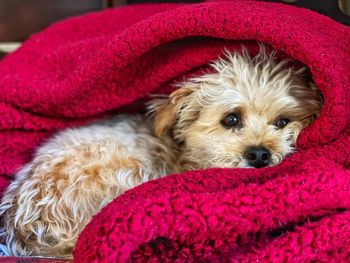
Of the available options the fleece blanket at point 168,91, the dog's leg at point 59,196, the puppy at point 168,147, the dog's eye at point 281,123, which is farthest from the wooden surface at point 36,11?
the dog's eye at point 281,123

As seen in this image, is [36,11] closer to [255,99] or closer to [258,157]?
[255,99]

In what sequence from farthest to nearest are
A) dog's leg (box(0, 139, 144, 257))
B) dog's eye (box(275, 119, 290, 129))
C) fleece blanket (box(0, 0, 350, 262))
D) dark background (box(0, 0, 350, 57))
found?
dark background (box(0, 0, 350, 57)) → dog's eye (box(275, 119, 290, 129)) → dog's leg (box(0, 139, 144, 257)) → fleece blanket (box(0, 0, 350, 262))

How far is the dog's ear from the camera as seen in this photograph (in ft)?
5.22

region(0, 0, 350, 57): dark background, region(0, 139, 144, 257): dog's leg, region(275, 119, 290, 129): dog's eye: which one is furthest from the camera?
region(0, 0, 350, 57): dark background

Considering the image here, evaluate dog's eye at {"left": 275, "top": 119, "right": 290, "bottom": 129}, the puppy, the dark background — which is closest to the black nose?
the puppy

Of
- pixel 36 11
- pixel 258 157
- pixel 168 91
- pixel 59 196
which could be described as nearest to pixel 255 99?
pixel 258 157

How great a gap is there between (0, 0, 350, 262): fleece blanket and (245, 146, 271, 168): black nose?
0.29 feet

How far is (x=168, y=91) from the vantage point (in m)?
1.67

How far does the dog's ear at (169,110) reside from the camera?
1.59m

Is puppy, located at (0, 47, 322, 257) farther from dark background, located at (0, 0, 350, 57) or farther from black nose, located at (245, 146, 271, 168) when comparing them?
dark background, located at (0, 0, 350, 57)

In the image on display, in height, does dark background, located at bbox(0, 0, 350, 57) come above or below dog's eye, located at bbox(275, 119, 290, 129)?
above

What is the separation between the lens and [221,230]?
106 cm

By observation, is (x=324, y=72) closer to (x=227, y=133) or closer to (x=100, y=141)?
(x=227, y=133)

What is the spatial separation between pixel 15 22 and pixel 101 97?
0.92 m
